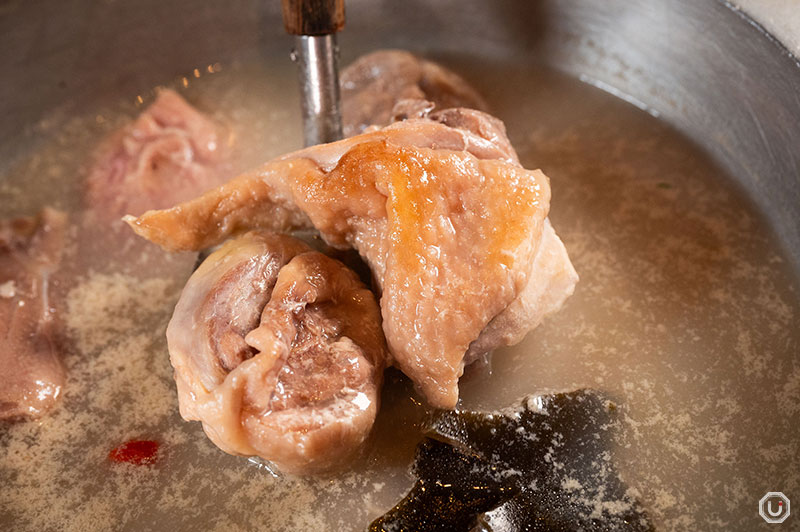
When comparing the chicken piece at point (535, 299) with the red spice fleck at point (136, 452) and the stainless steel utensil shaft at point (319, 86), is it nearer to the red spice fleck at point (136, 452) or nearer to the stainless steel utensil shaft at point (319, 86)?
the red spice fleck at point (136, 452)

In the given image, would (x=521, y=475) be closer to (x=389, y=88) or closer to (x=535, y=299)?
(x=535, y=299)

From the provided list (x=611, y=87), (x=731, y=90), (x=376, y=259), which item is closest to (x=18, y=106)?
(x=376, y=259)

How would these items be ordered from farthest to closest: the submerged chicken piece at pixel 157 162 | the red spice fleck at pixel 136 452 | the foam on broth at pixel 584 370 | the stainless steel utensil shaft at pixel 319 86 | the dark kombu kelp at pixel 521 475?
the submerged chicken piece at pixel 157 162, the stainless steel utensil shaft at pixel 319 86, the red spice fleck at pixel 136 452, the foam on broth at pixel 584 370, the dark kombu kelp at pixel 521 475

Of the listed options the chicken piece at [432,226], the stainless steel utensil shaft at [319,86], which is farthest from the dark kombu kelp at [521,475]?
the stainless steel utensil shaft at [319,86]

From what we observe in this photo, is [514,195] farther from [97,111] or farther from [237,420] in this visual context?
[97,111]

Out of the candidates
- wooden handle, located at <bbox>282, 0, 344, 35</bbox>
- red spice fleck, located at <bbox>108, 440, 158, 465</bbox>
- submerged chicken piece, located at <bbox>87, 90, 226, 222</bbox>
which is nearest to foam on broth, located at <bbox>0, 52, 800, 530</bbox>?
red spice fleck, located at <bbox>108, 440, 158, 465</bbox>

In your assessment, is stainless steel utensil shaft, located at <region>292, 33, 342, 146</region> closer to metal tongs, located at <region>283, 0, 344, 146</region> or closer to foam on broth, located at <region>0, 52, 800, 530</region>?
metal tongs, located at <region>283, 0, 344, 146</region>
